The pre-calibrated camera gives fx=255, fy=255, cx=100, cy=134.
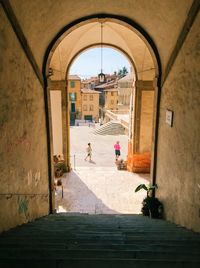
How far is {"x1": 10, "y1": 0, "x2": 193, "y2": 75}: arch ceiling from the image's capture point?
16.7ft

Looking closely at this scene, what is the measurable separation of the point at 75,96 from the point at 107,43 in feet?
124

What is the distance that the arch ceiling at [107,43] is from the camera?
12.9m

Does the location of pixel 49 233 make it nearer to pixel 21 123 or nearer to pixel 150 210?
pixel 21 123

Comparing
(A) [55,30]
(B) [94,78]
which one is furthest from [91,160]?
(B) [94,78]

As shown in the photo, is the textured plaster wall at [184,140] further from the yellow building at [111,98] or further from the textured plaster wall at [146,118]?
the yellow building at [111,98]

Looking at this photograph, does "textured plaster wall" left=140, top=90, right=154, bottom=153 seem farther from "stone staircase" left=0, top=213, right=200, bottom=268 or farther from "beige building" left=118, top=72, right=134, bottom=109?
"beige building" left=118, top=72, right=134, bottom=109

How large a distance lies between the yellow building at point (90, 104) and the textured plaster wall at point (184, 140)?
47.0m

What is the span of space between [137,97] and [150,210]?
754 cm

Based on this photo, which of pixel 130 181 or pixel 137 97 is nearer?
pixel 130 181

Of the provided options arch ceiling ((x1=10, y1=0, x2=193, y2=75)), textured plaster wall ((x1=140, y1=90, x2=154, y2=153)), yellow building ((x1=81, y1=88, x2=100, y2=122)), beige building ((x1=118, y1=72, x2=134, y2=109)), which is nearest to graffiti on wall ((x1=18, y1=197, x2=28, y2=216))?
arch ceiling ((x1=10, y1=0, x2=193, y2=75))

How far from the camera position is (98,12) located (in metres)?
7.21

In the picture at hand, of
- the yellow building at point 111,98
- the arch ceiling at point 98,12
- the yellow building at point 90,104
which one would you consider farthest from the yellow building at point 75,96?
the arch ceiling at point 98,12

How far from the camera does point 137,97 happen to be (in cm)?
1413

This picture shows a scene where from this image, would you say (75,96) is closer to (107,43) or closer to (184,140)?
(107,43)
